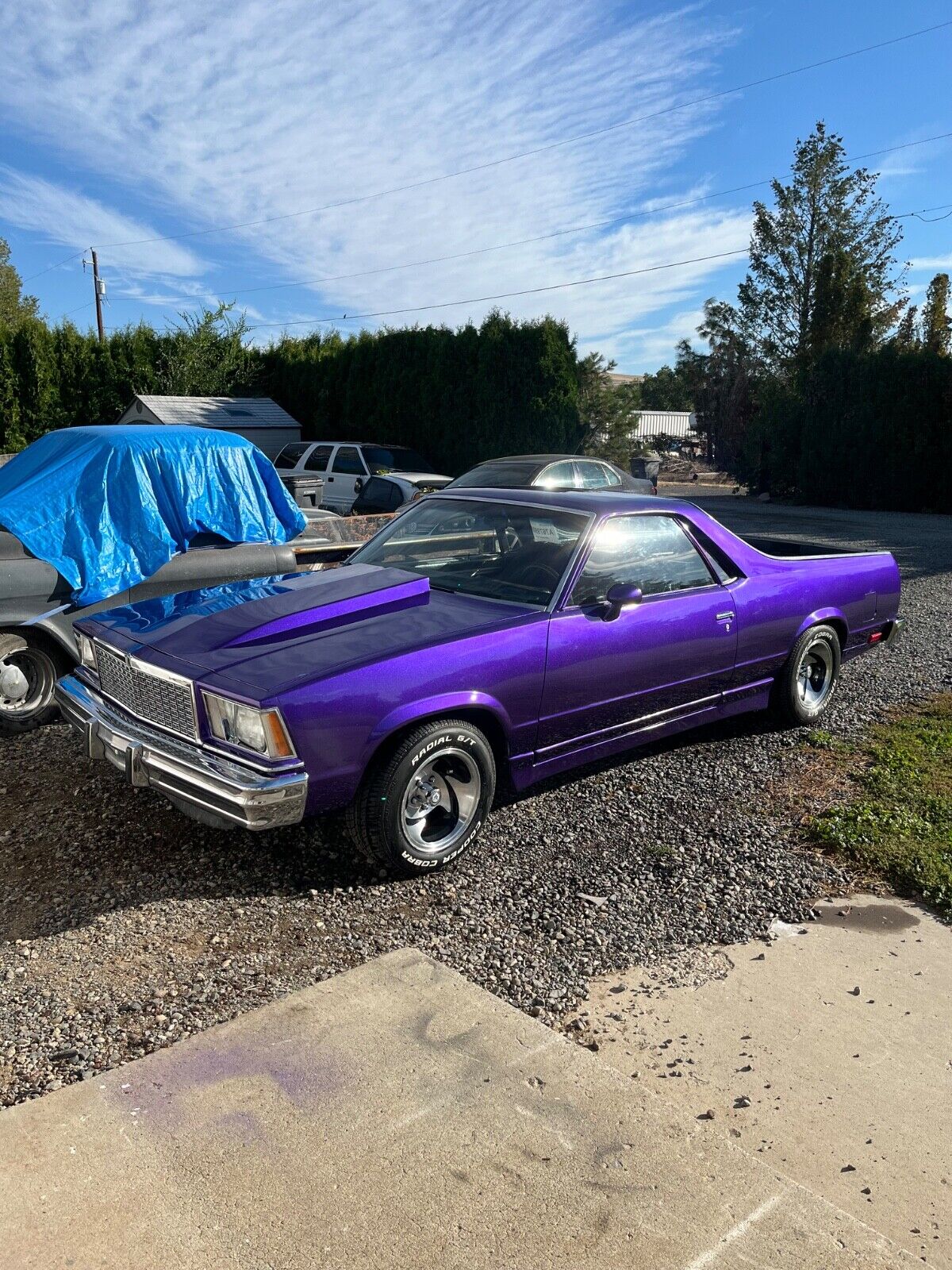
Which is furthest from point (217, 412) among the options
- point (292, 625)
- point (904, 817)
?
point (904, 817)

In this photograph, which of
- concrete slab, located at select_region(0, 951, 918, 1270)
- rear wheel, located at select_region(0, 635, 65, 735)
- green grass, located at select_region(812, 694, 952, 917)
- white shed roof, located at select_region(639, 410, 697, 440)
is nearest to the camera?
concrete slab, located at select_region(0, 951, 918, 1270)

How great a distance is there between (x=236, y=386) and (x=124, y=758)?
78.3 ft

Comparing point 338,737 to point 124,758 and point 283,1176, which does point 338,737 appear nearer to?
point 124,758

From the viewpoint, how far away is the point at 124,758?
390 cm

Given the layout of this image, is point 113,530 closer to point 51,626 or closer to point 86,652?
point 51,626

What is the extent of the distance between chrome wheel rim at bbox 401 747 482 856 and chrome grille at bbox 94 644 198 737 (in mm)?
918

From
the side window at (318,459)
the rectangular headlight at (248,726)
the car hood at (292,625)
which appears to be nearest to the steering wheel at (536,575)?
the car hood at (292,625)

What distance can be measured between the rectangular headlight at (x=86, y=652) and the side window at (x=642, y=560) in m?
2.24

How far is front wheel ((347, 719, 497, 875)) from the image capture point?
3803 millimetres

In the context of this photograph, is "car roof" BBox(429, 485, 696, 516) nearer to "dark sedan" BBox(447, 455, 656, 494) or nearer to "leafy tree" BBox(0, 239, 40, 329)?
"dark sedan" BBox(447, 455, 656, 494)

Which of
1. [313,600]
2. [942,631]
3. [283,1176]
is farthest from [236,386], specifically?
[283,1176]

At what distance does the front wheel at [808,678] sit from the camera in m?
5.75

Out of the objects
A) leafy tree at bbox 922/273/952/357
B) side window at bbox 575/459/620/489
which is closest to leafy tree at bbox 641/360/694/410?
leafy tree at bbox 922/273/952/357

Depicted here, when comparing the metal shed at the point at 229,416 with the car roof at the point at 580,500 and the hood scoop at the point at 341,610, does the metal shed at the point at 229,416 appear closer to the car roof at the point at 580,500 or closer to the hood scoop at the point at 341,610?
the car roof at the point at 580,500
